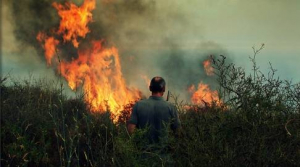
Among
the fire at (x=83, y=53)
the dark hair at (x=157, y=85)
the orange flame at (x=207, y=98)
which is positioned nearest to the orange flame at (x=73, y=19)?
the fire at (x=83, y=53)

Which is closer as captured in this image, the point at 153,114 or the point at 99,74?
the point at 153,114

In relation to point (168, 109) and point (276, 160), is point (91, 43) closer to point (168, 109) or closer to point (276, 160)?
point (168, 109)

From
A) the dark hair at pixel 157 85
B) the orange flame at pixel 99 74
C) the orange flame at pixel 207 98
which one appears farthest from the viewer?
the orange flame at pixel 99 74

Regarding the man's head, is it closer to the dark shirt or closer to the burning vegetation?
the dark shirt

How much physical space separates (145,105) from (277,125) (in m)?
2.41

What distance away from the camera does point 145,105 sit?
5836 millimetres

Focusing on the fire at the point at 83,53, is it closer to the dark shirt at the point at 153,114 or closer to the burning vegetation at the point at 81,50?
the burning vegetation at the point at 81,50

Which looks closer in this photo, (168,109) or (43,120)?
(168,109)

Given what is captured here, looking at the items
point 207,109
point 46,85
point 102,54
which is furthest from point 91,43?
point 207,109

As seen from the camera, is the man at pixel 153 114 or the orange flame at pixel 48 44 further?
the orange flame at pixel 48 44

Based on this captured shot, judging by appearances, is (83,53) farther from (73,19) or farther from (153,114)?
(153,114)

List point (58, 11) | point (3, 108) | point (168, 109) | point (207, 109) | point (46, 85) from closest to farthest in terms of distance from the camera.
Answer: point (207, 109) < point (168, 109) < point (3, 108) < point (46, 85) < point (58, 11)

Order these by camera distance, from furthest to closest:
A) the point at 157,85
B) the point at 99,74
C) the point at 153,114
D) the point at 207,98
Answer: the point at 99,74, the point at 207,98, the point at 157,85, the point at 153,114

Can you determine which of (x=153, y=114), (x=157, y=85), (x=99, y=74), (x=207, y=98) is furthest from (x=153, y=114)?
(x=99, y=74)
